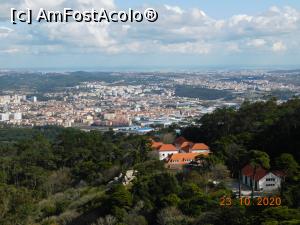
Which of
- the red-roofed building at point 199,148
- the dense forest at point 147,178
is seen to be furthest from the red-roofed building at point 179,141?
the red-roofed building at point 199,148

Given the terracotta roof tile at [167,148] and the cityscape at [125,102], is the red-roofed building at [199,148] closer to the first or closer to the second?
the terracotta roof tile at [167,148]

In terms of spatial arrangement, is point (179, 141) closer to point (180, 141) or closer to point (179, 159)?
point (180, 141)

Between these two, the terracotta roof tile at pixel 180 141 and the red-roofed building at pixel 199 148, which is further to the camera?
the terracotta roof tile at pixel 180 141

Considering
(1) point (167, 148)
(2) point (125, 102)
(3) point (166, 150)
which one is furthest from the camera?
(2) point (125, 102)

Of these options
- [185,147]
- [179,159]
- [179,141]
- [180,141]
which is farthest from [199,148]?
[179,141]

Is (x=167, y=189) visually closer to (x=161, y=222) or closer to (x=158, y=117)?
(x=161, y=222)
